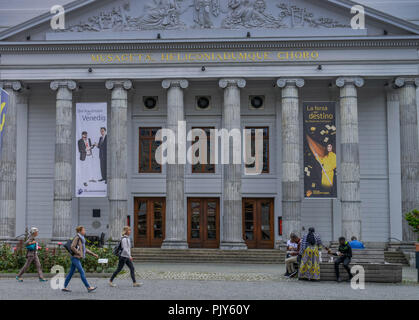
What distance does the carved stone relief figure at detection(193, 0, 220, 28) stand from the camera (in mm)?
29578

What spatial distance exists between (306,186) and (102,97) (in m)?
11.8

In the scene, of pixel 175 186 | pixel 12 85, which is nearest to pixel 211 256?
pixel 175 186

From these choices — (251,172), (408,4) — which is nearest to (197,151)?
(251,172)

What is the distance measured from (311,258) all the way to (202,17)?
1533cm

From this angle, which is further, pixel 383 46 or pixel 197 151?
pixel 197 151

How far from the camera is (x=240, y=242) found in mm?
28547

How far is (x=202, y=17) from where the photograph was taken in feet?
97.2

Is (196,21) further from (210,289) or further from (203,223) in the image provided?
(210,289)

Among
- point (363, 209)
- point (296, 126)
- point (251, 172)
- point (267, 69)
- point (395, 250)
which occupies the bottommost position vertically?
point (395, 250)

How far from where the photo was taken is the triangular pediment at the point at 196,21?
95.9ft

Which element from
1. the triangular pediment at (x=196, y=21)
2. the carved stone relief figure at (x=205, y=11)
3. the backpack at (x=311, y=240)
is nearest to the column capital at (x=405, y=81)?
the triangular pediment at (x=196, y=21)

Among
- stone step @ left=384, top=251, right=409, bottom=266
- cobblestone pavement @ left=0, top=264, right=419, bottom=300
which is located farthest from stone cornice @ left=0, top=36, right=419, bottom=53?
cobblestone pavement @ left=0, top=264, right=419, bottom=300

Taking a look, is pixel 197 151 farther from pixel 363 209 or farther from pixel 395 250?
pixel 395 250

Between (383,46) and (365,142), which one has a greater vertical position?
(383,46)
